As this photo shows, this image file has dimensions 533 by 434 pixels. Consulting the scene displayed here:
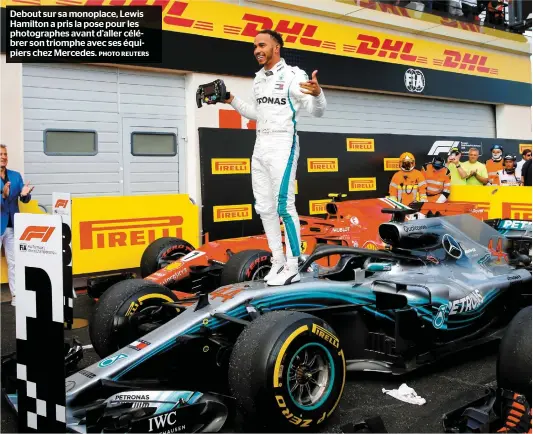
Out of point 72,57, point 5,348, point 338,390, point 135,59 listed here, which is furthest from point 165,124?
point 338,390

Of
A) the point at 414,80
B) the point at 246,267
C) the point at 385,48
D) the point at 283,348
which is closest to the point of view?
the point at 283,348

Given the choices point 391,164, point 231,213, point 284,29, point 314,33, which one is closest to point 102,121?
point 231,213

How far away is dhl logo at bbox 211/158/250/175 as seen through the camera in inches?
345

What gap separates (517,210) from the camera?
380 inches

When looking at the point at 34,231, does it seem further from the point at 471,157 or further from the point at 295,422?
the point at 471,157

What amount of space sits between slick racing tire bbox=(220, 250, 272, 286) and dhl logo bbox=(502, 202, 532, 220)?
236 inches

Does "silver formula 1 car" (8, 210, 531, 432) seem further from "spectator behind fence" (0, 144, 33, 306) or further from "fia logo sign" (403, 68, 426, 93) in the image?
"fia logo sign" (403, 68, 426, 93)

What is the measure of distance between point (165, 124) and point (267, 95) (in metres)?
4.83

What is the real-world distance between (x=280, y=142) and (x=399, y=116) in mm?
8177

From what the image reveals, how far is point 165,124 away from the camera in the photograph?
28.7ft

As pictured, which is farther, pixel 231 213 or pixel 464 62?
pixel 464 62

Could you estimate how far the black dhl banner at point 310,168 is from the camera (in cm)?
875

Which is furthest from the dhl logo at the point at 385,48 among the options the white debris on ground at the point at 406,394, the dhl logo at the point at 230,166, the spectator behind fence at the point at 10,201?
the white debris on ground at the point at 406,394

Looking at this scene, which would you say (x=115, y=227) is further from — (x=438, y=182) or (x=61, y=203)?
(x=438, y=182)
